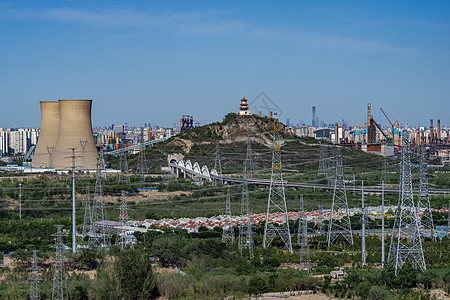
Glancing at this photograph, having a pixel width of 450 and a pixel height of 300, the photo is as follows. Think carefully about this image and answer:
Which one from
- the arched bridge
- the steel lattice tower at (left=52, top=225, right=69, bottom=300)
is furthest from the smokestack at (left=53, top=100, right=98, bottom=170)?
the steel lattice tower at (left=52, top=225, right=69, bottom=300)

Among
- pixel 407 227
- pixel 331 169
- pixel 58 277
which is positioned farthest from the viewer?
pixel 331 169

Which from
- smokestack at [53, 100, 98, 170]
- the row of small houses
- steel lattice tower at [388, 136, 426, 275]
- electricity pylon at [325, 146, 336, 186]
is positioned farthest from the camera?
electricity pylon at [325, 146, 336, 186]

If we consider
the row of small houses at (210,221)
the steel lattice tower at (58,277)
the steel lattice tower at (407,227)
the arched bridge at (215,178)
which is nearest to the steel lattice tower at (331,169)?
the arched bridge at (215,178)

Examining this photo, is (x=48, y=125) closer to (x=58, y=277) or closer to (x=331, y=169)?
(x=331, y=169)

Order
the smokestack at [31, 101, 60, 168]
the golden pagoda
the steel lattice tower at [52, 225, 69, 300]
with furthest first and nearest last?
the golden pagoda, the smokestack at [31, 101, 60, 168], the steel lattice tower at [52, 225, 69, 300]

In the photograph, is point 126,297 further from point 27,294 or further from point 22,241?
point 22,241

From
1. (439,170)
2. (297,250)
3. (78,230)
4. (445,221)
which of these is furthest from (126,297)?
(439,170)

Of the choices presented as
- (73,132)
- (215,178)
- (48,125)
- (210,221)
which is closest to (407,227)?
(210,221)

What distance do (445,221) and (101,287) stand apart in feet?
60.5

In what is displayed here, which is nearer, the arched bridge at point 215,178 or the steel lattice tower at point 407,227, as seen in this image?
the steel lattice tower at point 407,227

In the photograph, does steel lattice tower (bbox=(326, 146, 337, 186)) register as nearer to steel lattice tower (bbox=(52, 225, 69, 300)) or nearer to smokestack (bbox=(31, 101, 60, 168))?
smokestack (bbox=(31, 101, 60, 168))

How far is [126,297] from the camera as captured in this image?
1702 cm

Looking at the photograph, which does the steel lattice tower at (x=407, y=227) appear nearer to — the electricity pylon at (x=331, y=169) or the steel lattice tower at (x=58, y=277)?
the steel lattice tower at (x=58, y=277)

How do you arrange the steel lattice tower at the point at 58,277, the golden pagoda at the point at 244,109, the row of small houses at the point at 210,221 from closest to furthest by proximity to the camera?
the steel lattice tower at the point at 58,277 → the row of small houses at the point at 210,221 → the golden pagoda at the point at 244,109
